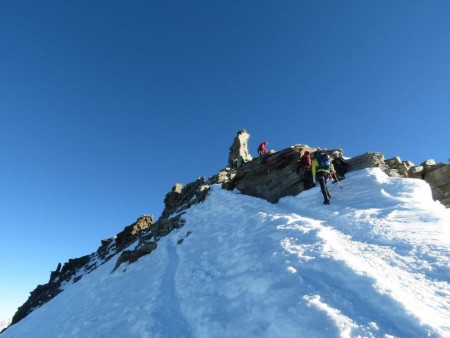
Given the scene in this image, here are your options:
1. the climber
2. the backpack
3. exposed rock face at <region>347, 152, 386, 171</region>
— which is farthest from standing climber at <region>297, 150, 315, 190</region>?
the backpack

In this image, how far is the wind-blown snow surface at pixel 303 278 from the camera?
6.72 metres

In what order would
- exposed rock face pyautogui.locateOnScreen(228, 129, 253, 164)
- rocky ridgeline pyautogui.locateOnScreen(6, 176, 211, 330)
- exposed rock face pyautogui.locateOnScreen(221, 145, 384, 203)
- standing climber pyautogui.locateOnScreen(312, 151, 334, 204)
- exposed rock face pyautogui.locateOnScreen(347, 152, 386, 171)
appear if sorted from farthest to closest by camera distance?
1. exposed rock face pyautogui.locateOnScreen(228, 129, 253, 164)
2. rocky ridgeline pyautogui.locateOnScreen(6, 176, 211, 330)
3. exposed rock face pyautogui.locateOnScreen(221, 145, 384, 203)
4. exposed rock face pyautogui.locateOnScreen(347, 152, 386, 171)
5. standing climber pyautogui.locateOnScreen(312, 151, 334, 204)

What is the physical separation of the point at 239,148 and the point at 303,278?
45.4 meters

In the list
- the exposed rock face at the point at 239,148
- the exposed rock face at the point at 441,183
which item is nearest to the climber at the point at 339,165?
the exposed rock face at the point at 441,183

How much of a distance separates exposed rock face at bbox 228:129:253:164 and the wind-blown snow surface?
34680 mm

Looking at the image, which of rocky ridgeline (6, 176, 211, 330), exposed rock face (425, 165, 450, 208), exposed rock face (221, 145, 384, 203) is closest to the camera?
exposed rock face (221, 145, 384, 203)

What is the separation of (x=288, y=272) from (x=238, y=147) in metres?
45.2

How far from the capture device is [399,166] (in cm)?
2144

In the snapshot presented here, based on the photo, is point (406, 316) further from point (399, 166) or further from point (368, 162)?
point (399, 166)

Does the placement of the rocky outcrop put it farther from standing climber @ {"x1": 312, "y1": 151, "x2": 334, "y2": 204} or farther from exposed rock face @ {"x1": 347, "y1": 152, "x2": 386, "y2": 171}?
standing climber @ {"x1": 312, "y1": 151, "x2": 334, "y2": 204}

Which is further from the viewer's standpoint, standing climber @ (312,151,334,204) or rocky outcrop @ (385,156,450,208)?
rocky outcrop @ (385,156,450,208)

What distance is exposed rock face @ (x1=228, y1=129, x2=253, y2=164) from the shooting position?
53250 millimetres

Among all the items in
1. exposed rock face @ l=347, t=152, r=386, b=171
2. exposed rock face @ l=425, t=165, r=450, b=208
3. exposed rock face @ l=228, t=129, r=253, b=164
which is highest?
exposed rock face @ l=228, t=129, r=253, b=164

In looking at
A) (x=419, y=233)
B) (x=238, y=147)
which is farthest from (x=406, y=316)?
(x=238, y=147)
